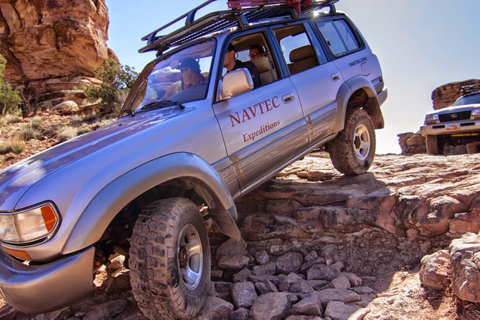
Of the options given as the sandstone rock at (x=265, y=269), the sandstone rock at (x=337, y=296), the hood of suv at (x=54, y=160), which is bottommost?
the sandstone rock at (x=265, y=269)

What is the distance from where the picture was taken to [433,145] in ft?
27.7

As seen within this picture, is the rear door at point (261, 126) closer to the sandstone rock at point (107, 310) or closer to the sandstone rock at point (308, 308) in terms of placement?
the sandstone rock at point (308, 308)

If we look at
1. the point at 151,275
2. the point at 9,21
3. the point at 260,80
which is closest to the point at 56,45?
the point at 9,21

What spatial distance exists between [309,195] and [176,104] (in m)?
1.93

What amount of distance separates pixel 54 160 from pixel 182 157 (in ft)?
2.58

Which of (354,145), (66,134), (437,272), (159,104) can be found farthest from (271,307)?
(66,134)

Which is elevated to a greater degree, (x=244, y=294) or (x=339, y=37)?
(x=339, y=37)

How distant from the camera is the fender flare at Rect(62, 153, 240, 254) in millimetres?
1786

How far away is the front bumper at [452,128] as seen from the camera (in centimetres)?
777

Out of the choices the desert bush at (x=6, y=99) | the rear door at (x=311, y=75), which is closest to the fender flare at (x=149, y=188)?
the rear door at (x=311, y=75)

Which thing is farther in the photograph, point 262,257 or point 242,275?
point 262,257

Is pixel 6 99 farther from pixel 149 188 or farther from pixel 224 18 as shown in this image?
pixel 149 188

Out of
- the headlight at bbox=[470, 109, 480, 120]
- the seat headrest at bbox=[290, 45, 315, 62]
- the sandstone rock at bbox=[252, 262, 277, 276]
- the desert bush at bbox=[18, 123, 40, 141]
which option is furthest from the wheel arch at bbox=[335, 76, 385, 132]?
the desert bush at bbox=[18, 123, 40, 141]

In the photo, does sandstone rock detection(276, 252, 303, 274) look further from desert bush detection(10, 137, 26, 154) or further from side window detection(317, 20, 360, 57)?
desert bush detection(10, 137, 26, 154)
